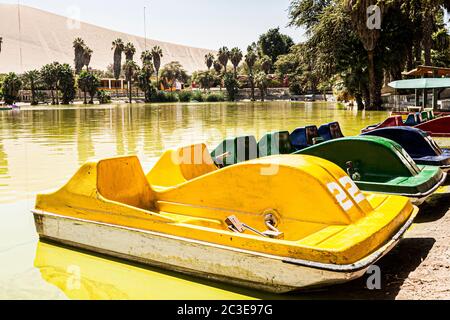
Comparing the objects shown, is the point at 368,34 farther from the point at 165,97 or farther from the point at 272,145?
the point at 165,97

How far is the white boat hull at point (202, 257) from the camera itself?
4.23 meters

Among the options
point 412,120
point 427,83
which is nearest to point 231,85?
point 427,83

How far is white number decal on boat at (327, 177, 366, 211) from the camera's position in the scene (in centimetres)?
494

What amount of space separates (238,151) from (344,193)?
3654 millimetres

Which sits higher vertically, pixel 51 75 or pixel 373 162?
pixel 51 75

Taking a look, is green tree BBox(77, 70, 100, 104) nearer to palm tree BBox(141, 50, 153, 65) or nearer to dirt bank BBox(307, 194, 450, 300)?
palm tree BBox(141, 50, 153, 65)

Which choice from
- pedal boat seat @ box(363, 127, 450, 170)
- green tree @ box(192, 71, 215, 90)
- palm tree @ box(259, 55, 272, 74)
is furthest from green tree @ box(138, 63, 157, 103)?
pedal boat seat @ box(363, 127, 450, 170)

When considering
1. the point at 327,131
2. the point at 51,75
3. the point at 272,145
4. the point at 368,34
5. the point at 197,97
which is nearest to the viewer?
the point at 272,145

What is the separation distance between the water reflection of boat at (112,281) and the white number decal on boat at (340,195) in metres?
1.33

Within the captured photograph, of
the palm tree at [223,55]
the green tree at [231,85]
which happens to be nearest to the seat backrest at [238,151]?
the green tree at [231,85]

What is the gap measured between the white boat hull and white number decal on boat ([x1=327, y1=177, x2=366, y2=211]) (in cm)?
55

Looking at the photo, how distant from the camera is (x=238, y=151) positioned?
8.59 meters

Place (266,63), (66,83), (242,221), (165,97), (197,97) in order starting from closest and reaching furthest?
(242,221) < (66,83) < (165,97) < (197,97) < (266,63)
